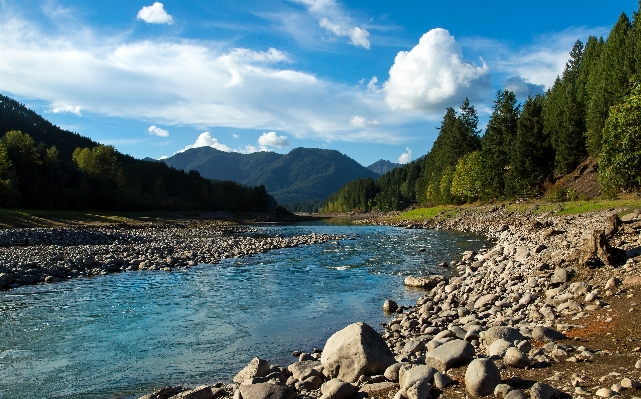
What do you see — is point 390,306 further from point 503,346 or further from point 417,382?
point 417,382

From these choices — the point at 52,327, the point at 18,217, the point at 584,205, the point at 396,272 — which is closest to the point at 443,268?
the point at 396,272

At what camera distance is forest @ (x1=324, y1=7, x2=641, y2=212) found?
36047mm

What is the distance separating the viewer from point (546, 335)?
8.88 m

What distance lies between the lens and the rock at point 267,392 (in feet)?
24.0

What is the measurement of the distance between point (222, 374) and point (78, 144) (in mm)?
196210

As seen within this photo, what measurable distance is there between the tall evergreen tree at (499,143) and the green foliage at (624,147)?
29.2 metres

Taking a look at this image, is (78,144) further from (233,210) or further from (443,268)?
(443,268)

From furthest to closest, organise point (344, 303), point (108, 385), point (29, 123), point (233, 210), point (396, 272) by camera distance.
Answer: point (29, 123), point (233, 210), point (396, 272), point (344, 303), point (108, 385)

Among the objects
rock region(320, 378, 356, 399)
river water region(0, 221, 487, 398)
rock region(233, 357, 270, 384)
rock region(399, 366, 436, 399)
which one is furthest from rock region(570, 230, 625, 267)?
rock region(233, 357, 270, 384)

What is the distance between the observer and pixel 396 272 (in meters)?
23.8

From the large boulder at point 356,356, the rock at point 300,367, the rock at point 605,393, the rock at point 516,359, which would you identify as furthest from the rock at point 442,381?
the rock at point 300,367

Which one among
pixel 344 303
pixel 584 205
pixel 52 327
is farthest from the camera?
pixel 584 205

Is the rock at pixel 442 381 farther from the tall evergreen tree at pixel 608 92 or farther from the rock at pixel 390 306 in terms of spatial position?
the tall evergreen tree at pixel 608 92

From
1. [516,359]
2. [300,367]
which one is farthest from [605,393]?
[300,367]
